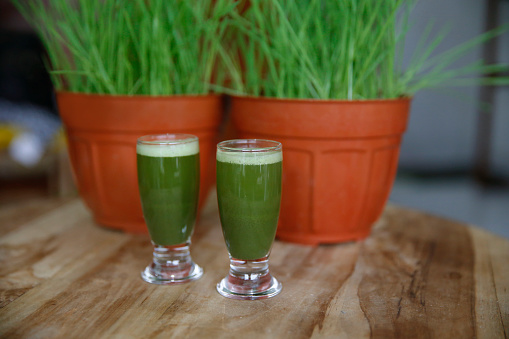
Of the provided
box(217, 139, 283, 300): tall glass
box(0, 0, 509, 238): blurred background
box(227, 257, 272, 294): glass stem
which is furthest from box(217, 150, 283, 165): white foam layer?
box(0, 0, 509, 238): blurred background

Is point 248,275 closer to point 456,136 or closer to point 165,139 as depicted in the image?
point 165,139

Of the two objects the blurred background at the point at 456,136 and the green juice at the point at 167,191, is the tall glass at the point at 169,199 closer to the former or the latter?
the green juice at the point at 167,191

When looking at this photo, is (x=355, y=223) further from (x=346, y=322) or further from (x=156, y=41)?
(x=156, y=41)

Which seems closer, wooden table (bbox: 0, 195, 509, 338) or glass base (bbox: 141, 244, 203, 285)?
wooden table (bbox: 0, 195, 509, 338)

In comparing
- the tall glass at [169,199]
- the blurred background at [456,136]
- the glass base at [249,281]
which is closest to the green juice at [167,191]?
the tall glass at [169,199]

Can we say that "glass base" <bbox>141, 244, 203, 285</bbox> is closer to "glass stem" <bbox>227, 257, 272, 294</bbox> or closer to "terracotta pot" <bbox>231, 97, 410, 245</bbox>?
"glass stem" <bbox>227, 257, 272, 294</bbox>

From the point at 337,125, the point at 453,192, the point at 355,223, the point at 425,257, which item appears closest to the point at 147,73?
the point at 337,125
